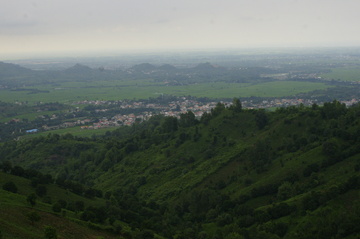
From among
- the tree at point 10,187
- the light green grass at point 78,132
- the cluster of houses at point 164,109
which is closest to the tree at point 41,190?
the tree at point 10,187

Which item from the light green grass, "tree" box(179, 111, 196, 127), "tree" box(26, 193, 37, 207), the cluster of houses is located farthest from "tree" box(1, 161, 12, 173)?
the cluster of houses

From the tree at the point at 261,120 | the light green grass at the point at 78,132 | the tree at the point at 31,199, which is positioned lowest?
the light green grass at the point at 78,132

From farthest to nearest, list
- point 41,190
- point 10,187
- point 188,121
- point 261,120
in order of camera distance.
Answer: point 188,121
point 261,120
point 41,190
point 10,187

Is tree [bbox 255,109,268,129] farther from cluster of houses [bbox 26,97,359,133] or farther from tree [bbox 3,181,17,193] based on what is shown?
cluster of houses [bbox 26,97,359,133]

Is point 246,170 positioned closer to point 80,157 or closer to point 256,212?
point 256,212

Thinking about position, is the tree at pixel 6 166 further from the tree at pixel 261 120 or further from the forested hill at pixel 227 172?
the tree at pixel 261 120

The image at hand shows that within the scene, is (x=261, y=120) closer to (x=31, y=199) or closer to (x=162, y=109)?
(x=31, y=199)

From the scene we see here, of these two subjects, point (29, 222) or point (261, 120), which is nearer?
point (29, 222)

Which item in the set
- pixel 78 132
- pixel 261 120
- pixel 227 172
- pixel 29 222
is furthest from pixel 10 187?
pixel 78 132
